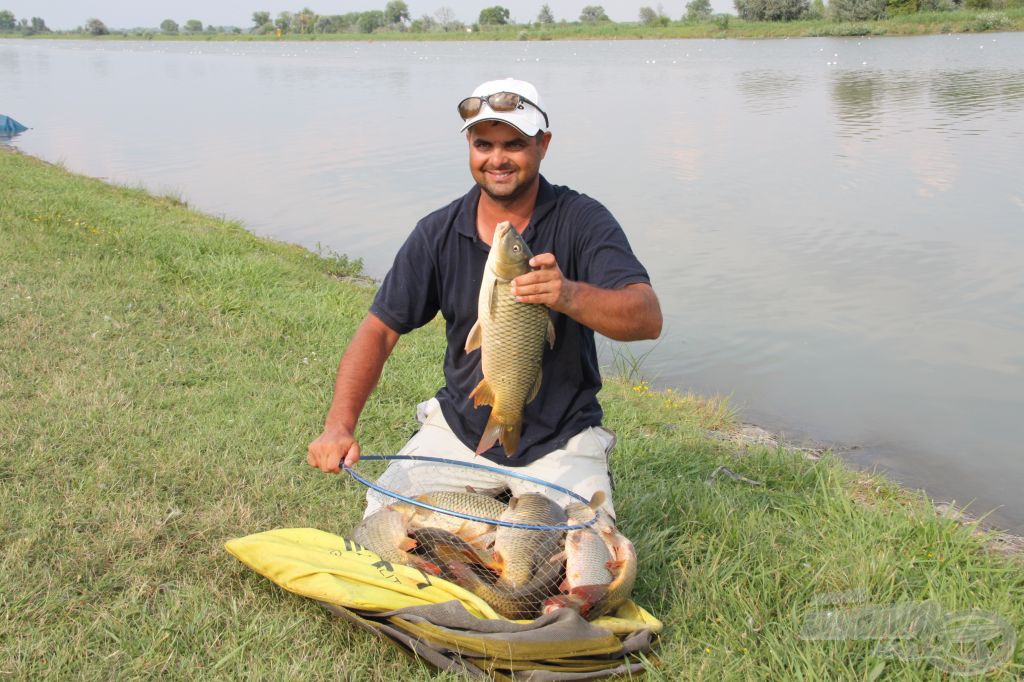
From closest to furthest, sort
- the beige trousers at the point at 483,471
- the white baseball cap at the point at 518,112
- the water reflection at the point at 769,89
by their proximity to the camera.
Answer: the white baseball cap at the point at 518,112, the beige trousers at the point at 483,471, the water reflection at the point at 769,89

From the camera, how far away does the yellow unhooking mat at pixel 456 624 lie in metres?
2.88

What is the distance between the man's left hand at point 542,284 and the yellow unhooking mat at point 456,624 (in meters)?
1.03

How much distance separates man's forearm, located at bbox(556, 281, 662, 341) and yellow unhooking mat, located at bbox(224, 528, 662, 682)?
0.94 metres

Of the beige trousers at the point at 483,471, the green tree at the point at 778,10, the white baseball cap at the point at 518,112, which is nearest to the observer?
the white baseball cap at the point at 518,112

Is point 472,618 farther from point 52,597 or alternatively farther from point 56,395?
point 56,395

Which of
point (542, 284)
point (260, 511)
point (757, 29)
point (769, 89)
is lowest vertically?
point (260, 511)

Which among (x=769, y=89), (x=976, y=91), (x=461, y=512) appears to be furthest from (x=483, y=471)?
(x=769, y=89)

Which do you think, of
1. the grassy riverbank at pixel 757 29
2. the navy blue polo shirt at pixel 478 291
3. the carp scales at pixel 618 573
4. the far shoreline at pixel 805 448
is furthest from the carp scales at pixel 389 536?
the grassy riverbank at pixel 757 29

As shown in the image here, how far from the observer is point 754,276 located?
10047 millimetres

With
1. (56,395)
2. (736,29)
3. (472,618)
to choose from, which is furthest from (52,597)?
(736,29)

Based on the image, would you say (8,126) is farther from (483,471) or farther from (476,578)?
(476,578)

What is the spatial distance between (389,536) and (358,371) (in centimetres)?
66

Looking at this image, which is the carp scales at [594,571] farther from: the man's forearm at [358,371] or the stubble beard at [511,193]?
the stubble beard at [511,193]

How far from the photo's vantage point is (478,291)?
11.5ft
